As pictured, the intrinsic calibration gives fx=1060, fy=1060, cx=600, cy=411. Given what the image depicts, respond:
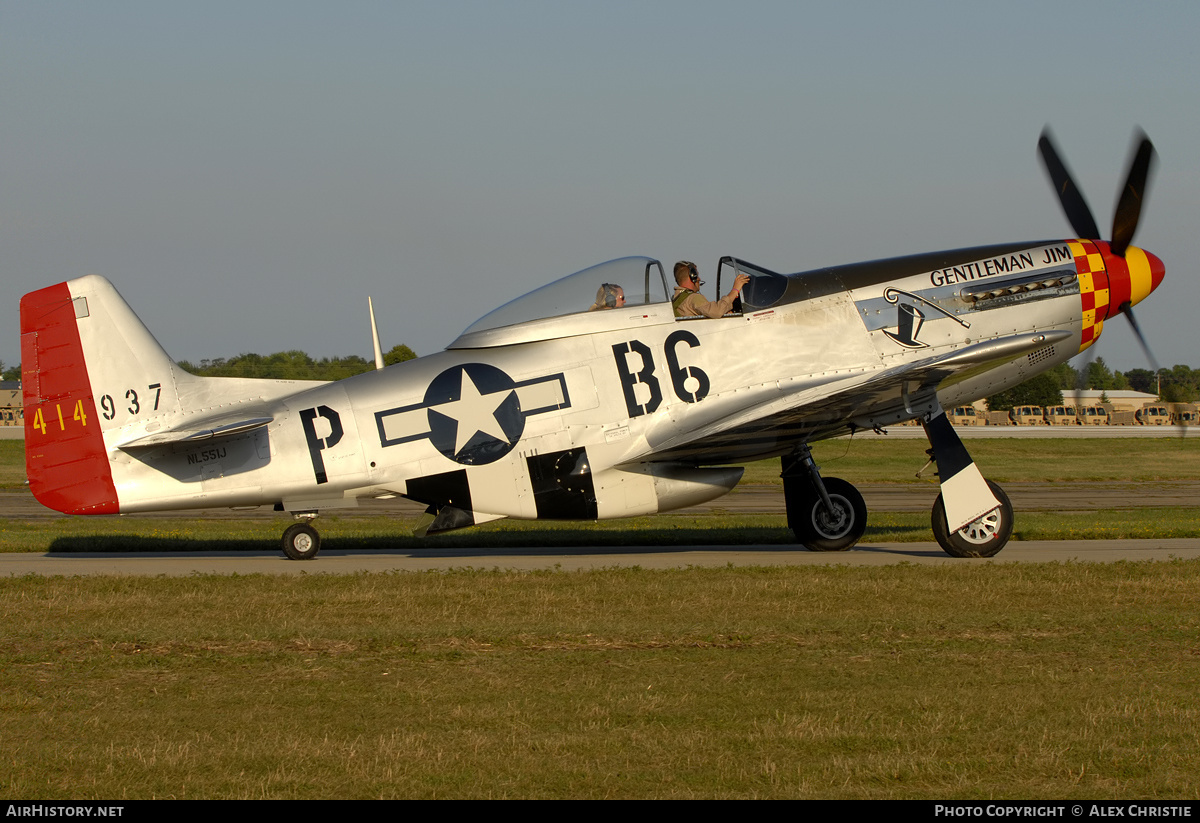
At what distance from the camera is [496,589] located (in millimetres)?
10875

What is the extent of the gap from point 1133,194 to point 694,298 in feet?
18.5

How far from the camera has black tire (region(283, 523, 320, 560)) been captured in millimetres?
13672

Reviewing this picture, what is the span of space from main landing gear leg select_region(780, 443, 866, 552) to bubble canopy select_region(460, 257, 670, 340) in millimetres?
3057

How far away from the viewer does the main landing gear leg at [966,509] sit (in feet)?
41.8

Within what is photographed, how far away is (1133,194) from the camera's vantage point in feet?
Result: 43.0

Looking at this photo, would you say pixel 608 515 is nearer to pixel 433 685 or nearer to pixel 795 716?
pixel 433 685

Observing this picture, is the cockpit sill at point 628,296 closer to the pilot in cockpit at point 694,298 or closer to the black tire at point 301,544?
the pilot in cockpit at point 694,298

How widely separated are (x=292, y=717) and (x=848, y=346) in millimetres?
8440

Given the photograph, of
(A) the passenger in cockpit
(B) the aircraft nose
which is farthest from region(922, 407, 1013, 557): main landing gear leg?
(A) the passenger in cockpit

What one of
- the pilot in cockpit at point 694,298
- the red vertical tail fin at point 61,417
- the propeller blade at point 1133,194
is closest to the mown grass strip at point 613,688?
the red vertical tail fin at point 61,417

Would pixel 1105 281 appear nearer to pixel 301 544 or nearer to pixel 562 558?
pixel 562 558

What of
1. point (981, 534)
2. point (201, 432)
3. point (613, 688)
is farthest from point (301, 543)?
point (981, 534)

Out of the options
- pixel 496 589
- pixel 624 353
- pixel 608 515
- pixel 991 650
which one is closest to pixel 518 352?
pixel 624 353
